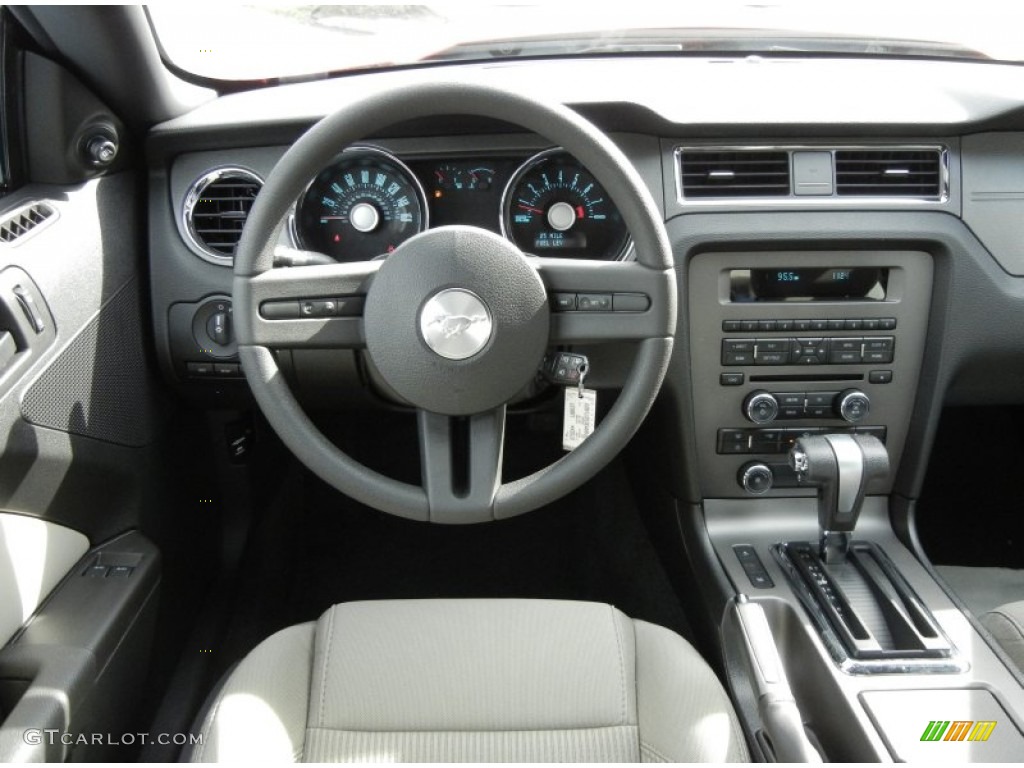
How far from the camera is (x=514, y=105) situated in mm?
1276

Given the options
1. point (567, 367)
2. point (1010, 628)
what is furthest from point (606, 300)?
point (1010, 628)

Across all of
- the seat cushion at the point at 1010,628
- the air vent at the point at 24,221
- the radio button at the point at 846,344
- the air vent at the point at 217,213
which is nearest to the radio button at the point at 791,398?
the radio button at the point at 846,344

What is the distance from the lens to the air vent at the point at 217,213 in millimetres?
1742

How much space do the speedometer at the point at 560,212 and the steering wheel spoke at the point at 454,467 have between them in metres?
0.45

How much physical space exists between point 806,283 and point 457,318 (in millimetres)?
798

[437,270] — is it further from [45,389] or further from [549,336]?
[45,389]

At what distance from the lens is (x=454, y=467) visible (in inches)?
54.1

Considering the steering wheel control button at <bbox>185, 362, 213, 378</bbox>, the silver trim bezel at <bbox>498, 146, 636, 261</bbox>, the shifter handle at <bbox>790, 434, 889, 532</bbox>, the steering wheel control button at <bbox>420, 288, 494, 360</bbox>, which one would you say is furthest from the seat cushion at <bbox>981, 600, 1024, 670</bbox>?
the steering wheel control button at <bbox>185, 362, 213, 378</bbox>

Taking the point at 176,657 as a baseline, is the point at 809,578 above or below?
above

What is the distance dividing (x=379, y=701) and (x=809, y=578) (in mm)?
837

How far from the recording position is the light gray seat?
1.20 meters

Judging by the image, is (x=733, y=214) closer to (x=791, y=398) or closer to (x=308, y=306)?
(x=791, y=398)

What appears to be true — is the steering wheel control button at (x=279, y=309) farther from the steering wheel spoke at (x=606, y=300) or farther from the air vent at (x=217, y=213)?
the air vent at (x=217, y=213)

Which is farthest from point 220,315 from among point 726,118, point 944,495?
point 944,495
